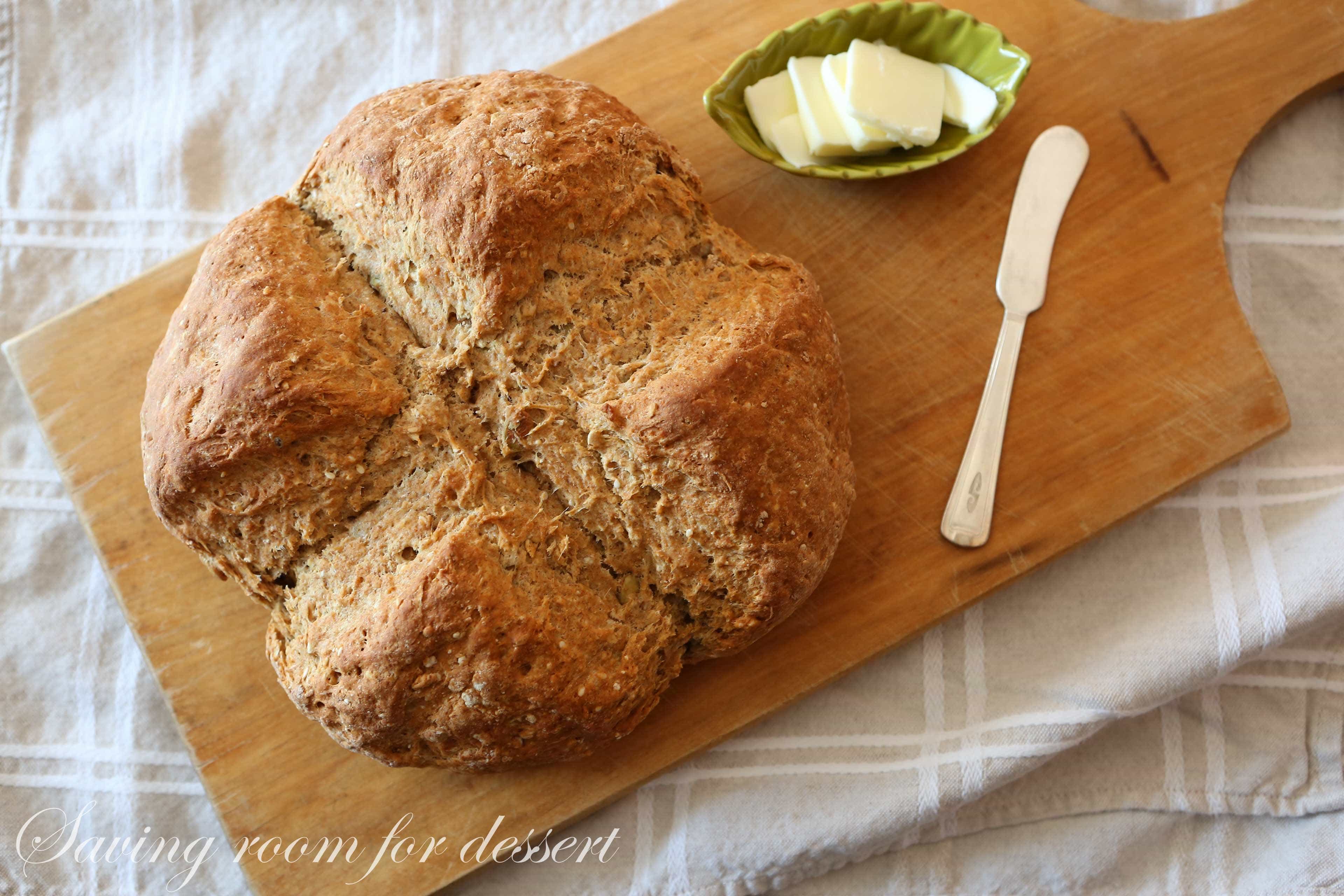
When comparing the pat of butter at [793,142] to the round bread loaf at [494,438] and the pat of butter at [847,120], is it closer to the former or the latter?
the pat of butter at [847,120]

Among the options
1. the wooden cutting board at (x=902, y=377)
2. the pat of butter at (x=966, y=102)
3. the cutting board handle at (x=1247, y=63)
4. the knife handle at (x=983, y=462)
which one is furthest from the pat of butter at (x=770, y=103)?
the cutting board handle at (x=1247, y=63)

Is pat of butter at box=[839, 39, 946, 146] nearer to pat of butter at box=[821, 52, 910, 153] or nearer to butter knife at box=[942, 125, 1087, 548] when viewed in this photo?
pat of butter at box=[821, 52, 910, 153]

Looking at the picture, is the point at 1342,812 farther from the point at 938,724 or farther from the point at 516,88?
the point at 516,88

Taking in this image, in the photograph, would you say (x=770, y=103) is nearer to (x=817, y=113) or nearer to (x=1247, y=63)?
(x=817, y=113)

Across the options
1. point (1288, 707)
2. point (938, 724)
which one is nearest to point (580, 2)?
point (938, 724)

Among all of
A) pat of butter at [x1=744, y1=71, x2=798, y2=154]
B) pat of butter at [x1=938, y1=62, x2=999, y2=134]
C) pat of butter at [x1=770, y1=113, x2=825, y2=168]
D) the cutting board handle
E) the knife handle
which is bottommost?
the knife handle

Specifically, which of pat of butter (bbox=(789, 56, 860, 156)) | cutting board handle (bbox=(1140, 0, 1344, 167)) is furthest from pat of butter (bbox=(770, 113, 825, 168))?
cutting board handle (bbox=(1140, 0, 1344, 167))

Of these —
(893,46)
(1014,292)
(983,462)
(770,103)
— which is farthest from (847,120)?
(983,462)
